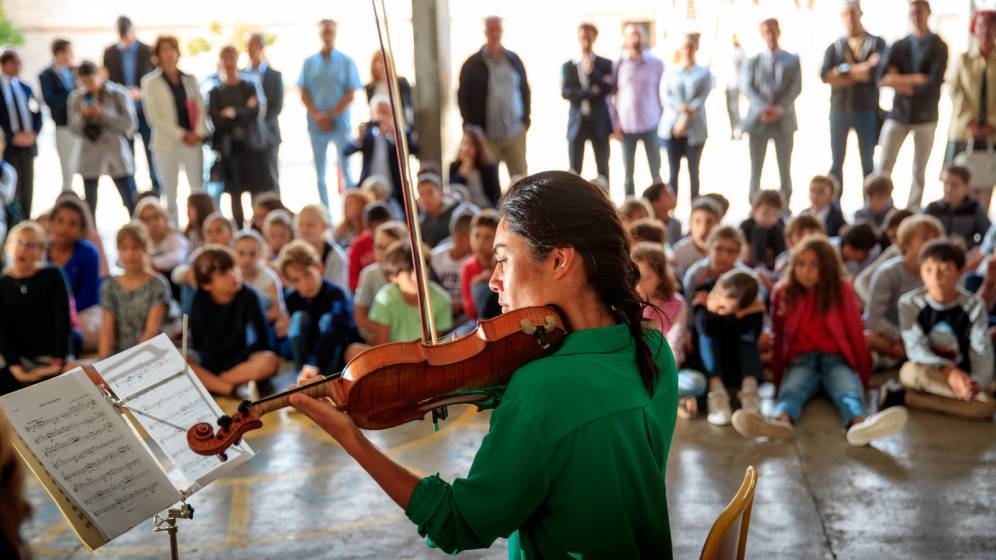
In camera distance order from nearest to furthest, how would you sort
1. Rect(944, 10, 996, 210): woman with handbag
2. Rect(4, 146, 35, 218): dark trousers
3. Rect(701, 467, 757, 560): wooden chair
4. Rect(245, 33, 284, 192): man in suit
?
1. Rect(701, 467, 757, 560): wooden chair
2. Rect(944, 10, 996, 210): woman with handbag
3. Rect(4, 146, 35, 218): dark trousers
4. Rect(245, 33, 284, 192): man in suit

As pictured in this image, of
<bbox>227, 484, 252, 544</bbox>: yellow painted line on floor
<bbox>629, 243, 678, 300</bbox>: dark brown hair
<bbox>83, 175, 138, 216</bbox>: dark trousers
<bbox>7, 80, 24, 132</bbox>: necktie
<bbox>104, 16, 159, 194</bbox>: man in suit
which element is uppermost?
<bbox>104, 16, 159, 194</bbox>: man in suit

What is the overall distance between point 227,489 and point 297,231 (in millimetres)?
2971

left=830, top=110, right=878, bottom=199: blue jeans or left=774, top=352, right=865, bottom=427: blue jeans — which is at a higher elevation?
left=830, top=110, right=878, bottom=199: blue jeans

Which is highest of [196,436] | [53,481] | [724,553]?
[196,436]

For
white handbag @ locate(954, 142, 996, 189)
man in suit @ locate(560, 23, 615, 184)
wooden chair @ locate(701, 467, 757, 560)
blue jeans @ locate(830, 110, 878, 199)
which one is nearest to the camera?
wooden chair @ locate(701, 467, 757, 560)

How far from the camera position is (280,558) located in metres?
3.99

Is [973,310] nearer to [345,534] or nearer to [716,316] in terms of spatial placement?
[716,316]

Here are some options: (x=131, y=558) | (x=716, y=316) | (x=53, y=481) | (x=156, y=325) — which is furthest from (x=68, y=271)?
(x=53, y=481)

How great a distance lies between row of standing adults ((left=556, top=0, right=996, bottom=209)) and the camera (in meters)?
8.66

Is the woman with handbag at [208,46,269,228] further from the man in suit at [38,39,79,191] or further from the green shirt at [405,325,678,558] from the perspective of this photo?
the green shirt at [405,325,678,558]

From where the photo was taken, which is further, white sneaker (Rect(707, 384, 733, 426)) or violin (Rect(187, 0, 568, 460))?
white sneaker (Rect(707, 384, 733, 426))

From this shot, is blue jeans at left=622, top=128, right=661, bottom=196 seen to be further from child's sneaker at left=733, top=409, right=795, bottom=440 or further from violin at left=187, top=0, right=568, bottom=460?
violin at left=187, top=0, right=568, bottom=460

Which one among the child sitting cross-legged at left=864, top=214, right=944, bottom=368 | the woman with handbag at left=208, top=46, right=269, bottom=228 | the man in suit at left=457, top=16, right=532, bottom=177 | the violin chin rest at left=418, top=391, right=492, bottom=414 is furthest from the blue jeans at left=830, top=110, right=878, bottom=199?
the violin chin rest at left=418, top=391, right=492, bottom=414

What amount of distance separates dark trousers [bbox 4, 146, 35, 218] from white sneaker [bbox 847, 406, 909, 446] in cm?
752
